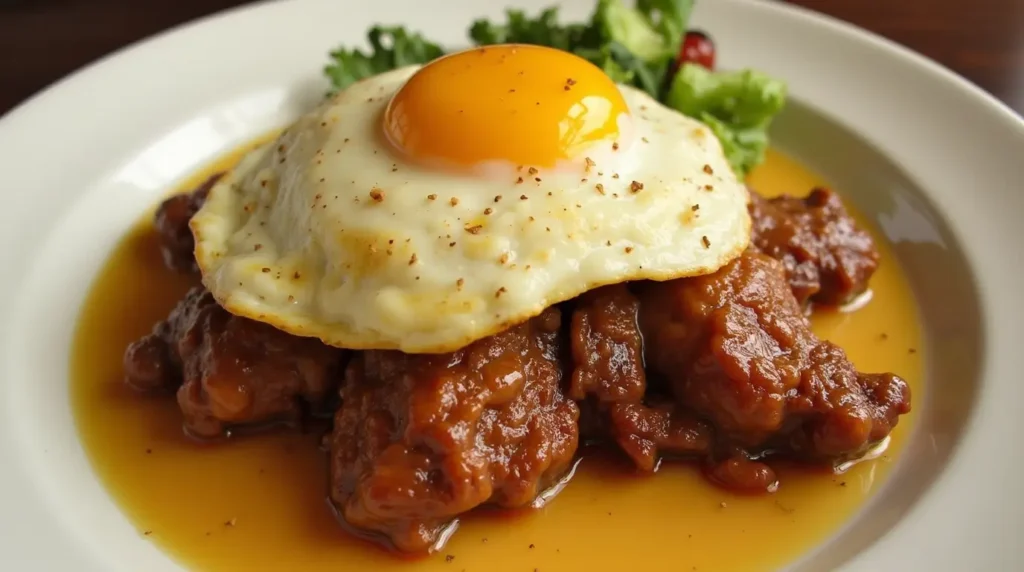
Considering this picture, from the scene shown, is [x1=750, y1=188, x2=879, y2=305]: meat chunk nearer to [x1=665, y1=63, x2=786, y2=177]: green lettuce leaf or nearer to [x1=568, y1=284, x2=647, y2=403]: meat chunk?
[x1=665, y1=63, x2=786, y2=177]: green lettuce leaf

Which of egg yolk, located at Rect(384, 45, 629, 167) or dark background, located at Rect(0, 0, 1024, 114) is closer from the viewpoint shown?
egg yolk, located at Rect(384, 45, 629, 167)

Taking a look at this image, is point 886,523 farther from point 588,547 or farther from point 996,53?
point 996,53

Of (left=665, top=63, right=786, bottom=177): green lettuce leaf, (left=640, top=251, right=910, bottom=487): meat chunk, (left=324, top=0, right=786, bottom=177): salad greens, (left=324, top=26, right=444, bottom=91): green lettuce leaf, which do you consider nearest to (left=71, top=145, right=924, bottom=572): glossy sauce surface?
(left=640, top=251, right=910, bottom=487): meat chunk

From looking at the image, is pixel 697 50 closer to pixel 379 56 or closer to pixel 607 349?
pixel 379 56

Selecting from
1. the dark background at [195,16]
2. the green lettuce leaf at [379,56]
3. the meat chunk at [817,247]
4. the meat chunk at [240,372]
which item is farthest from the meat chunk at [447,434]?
the dark background at [195,16]

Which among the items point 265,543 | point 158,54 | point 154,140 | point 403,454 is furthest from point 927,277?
point 158,54

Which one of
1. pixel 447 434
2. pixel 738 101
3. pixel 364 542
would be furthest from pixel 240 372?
pixel 738 101
